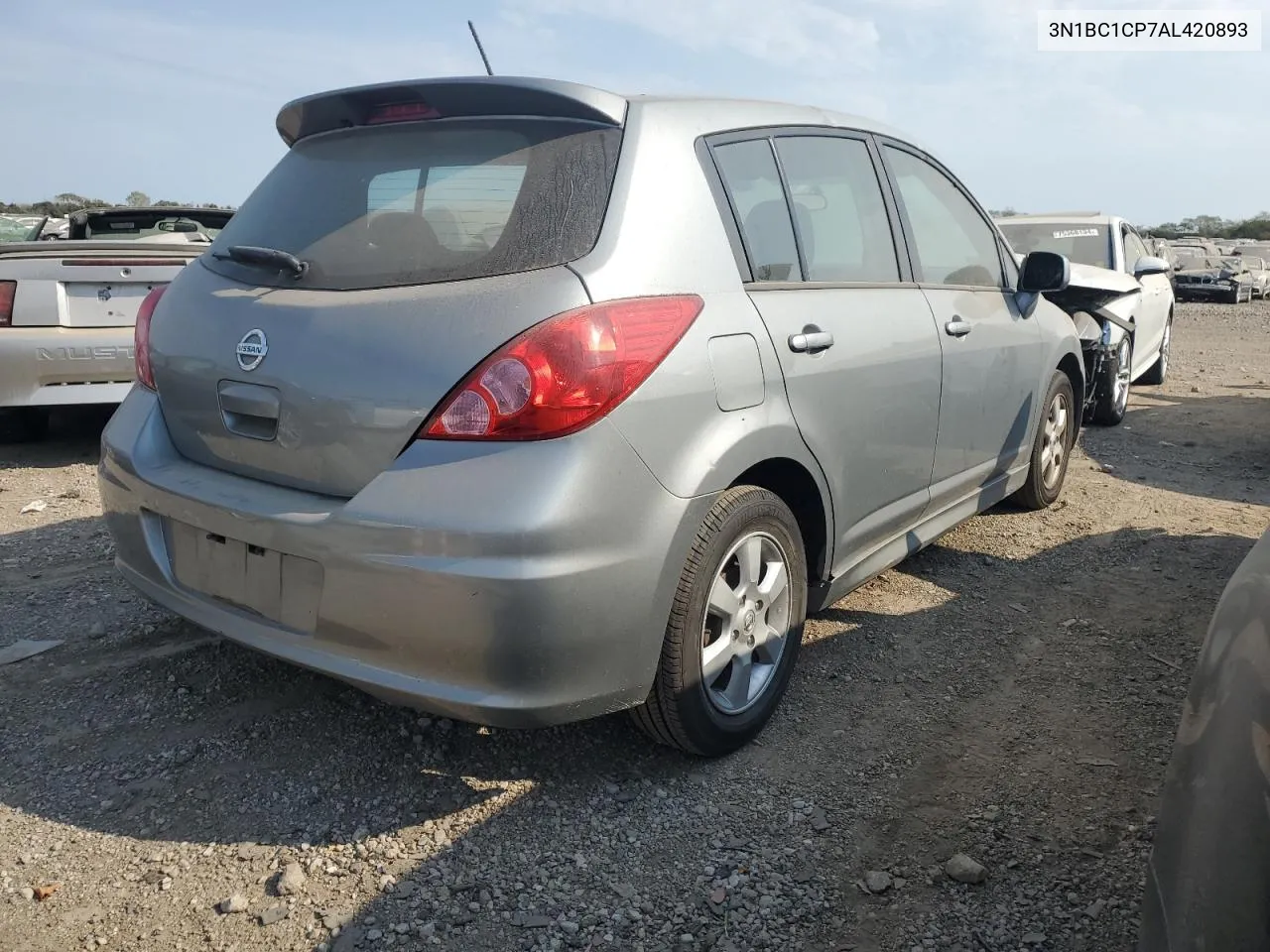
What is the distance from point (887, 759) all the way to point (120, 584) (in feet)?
9.39

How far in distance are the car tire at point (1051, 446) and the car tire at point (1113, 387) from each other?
2383mm

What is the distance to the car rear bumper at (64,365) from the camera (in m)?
5.27

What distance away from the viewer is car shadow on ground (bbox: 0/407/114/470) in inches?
230

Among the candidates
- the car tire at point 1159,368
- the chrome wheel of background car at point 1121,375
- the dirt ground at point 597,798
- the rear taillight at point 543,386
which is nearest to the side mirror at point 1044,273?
the dirt ground at point 597,798

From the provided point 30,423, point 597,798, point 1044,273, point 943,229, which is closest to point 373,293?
point 597,798

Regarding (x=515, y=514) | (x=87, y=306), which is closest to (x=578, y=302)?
(x=515, y=514)

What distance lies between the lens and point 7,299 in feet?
17.5

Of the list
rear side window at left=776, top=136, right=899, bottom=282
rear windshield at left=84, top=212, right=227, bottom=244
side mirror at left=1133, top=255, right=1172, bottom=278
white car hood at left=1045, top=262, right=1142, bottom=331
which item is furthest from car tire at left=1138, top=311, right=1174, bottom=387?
rear windshield at left=84, top=212, right=227, bottom=244

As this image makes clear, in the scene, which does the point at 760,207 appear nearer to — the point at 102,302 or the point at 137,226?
the point at 102,302

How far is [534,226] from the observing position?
2.39 m

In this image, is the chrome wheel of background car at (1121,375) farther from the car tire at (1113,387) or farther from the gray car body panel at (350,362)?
the gray car body panel at (350,362)

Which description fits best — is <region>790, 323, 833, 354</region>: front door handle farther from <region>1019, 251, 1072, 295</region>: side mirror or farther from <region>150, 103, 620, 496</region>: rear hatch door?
<region>1019, 251, 1072, 295</region>: side mirror

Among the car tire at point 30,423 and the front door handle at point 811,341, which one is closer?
the front door handle at point 811,341

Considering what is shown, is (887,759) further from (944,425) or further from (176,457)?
(176,457)
